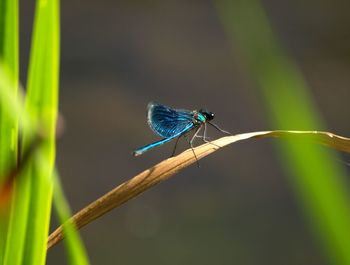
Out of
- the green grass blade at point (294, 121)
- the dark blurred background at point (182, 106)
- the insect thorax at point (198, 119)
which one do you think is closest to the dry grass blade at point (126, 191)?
the green grass blade at point (294, 121)

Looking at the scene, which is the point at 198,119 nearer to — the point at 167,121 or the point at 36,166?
the point at 167,121

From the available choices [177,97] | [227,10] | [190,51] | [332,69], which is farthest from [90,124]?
[227,10]

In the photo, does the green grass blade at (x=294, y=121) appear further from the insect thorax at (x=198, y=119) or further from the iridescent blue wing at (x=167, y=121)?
the insect thorax at (x=198, y=119)

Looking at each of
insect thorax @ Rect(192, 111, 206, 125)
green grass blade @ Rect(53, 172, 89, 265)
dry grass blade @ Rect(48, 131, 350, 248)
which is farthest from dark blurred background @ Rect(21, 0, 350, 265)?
green grass blade @ Rect(53, 172, 89, 265)

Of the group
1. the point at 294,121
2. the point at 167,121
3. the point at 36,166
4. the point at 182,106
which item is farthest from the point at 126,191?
the point at 182,106

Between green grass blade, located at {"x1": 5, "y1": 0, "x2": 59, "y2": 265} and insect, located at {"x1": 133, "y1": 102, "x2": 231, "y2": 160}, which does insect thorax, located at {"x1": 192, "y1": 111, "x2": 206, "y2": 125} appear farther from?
green grass blade, located at {"x1": 5, "y1": 0, "x2": 59, "y2": 265}

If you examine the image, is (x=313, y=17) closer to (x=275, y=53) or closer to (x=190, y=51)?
(x=190, y=51)
